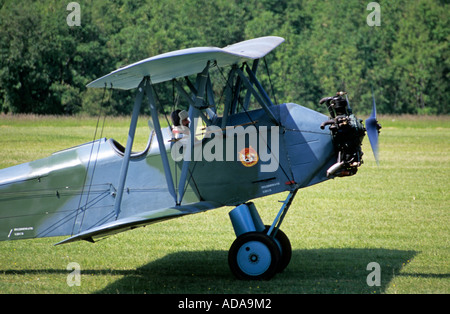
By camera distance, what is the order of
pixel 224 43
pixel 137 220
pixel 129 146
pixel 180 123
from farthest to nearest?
1. pixel 224 43
2. pixel 180 123
3. pixel 129 146
4. pixel 137 220

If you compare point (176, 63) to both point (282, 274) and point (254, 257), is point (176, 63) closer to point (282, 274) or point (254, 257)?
point (254, 257)

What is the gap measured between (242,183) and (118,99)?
40481 mm

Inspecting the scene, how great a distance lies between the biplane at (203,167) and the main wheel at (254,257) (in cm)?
1

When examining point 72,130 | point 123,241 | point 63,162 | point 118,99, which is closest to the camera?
point 63,162

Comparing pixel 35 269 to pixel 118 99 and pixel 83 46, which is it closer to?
pixel 118 99

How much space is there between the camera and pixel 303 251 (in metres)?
9.84

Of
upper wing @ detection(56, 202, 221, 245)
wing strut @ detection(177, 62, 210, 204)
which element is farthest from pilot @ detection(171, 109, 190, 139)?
upper wing @ detection(56, 202, 221, 245)

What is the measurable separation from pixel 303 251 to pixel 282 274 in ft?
4.97

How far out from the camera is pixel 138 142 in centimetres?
2762

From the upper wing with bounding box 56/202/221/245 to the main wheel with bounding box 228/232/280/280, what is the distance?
63cm

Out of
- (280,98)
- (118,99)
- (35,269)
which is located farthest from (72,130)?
(35,269)

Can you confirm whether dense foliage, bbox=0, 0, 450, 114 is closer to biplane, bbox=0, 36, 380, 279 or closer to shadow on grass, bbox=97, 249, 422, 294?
shadow on grass, bbox=97, 249, 422, 294

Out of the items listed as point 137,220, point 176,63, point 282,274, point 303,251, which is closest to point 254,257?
point 282,274

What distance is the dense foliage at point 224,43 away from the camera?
5156cm
